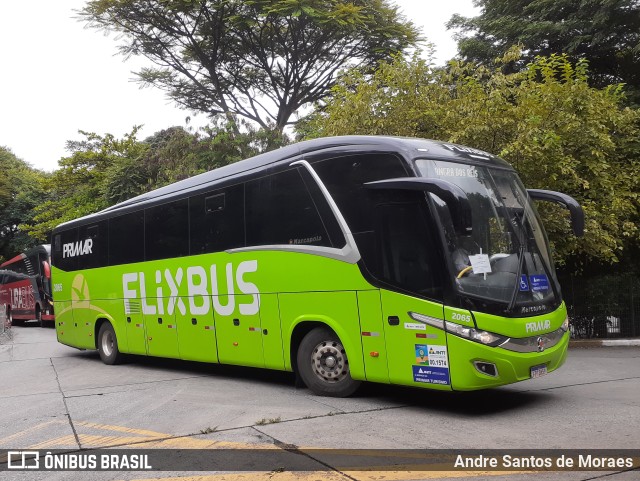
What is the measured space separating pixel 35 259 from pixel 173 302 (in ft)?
58.6

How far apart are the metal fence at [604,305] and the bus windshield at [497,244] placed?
9343mm

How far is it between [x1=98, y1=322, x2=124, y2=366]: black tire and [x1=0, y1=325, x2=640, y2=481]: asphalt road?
205 centimetres

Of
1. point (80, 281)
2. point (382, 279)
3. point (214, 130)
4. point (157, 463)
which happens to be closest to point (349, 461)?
point (157, 463)

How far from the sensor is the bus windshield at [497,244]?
722cm

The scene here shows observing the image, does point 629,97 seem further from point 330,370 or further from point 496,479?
point 496,479

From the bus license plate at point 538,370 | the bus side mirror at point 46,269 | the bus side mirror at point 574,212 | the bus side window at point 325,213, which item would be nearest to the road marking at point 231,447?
the bus license plate at point 538,370

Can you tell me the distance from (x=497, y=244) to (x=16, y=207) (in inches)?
1953

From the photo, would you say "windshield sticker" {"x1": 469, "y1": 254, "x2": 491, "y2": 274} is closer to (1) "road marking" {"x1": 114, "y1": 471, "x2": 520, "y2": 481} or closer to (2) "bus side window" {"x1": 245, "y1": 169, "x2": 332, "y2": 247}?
(2) "bus side window" {"x1": 245, "y1": 169, "x2": 332, "y2": 247}

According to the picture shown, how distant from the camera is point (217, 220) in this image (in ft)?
34.3

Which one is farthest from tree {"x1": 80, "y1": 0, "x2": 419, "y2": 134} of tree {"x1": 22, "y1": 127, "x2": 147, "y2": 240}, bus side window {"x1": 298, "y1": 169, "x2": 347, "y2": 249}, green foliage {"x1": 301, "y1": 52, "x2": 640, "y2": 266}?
bus side window {"x1": 298, "y1": 169, "x2": 347, "y2": 249}

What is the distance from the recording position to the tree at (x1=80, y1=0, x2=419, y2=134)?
1067 inches

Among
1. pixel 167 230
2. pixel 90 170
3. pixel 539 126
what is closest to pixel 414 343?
pixel 167 230

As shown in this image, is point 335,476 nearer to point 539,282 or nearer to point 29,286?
point 539,282

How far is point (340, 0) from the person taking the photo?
88.4 feet
